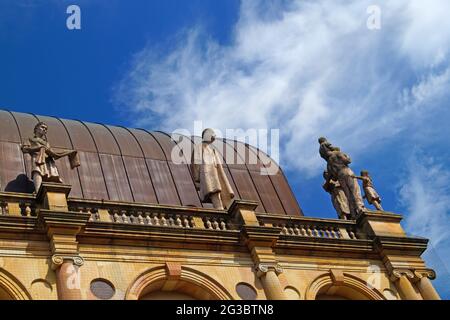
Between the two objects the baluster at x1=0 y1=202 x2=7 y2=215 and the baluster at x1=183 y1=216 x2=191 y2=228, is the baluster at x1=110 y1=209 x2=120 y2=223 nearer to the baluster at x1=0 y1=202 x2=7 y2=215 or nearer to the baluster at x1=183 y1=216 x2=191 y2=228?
the baluster at x1=183 y1=216 x2=191 y2=228

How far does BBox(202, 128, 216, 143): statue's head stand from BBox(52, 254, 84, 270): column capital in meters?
7.33

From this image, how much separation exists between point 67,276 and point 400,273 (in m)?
10.4

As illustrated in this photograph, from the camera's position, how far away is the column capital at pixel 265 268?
68.0 ft

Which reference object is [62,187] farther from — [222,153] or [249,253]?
[222,153]

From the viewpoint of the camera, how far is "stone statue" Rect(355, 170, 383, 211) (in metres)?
25.3

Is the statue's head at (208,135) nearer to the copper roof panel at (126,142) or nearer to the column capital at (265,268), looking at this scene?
the copper roof panel at (126,142)

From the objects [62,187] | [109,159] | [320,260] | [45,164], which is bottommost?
[320,260]

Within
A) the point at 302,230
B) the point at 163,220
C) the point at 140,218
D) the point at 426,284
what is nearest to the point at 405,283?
the point at 426,284

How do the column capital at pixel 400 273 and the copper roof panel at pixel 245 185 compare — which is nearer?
the column capital at pixel 400 273

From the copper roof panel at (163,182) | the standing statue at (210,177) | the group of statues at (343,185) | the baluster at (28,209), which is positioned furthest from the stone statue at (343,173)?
the baluster at (28,209)

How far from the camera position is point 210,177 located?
23.7 metres
